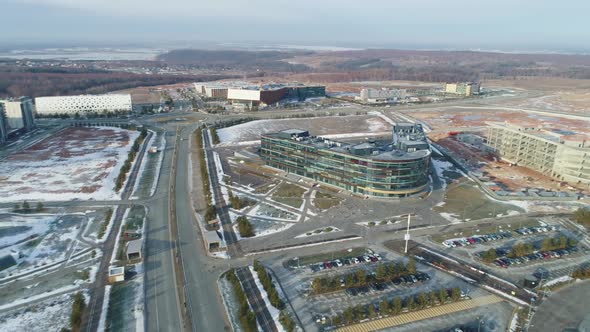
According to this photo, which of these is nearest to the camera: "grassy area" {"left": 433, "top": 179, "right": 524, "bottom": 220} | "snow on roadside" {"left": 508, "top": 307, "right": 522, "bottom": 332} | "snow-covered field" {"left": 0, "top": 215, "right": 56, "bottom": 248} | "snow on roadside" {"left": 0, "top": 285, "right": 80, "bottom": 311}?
"snow on roadside" {"left": 508, "top": 307, "right": 522, "bottom": 332}

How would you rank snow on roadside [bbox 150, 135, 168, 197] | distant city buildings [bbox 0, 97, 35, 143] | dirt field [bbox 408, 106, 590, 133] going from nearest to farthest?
snow on roadside [bbox 150, 135, 168, 197] → distant city buildings [bbox 0, 97, 35, 143] → dirt field [bbox 408, 106, 590, 133]

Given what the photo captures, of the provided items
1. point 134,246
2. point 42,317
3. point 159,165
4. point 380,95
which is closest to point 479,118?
point 380,95

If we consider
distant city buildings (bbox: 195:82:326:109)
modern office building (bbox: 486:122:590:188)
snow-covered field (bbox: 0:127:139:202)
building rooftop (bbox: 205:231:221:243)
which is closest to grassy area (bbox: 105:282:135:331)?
building rooftop (bbox: 205:231:221:243)

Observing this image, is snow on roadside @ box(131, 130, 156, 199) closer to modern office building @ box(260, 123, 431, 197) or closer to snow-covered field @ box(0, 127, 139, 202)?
snow-covered field @ box(0, 127, 139, 202)

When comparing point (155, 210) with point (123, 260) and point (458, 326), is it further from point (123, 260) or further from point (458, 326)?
point (458, 326)

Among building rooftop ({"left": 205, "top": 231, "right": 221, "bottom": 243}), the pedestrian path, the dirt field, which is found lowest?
the pedestrian path

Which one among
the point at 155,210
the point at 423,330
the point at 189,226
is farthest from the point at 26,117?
the point at 423,330

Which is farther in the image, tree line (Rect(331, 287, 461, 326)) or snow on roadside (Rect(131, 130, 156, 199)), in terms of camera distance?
snow on roadside (Rect(131, 130, 156, 199))
